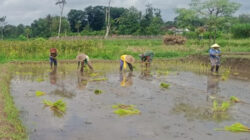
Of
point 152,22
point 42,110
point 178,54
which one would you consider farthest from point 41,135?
point 152,22

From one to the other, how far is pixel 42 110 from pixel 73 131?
172 centimetres

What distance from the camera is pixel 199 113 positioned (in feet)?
21.6

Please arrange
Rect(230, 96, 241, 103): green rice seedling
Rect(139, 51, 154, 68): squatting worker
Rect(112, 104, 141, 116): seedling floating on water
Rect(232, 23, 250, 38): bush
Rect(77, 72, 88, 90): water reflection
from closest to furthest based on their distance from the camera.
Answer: Rect(112, 104, 141, 116): seedling floating on water < Rect(230, 96, 241, 103): green rice seedling < Rect(77, 72, 88, 90): water reflection < Rect(139, 51, 154, 68): squatting worker < Rect(232, 23, 250, 38): bush

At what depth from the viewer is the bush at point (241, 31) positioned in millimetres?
31303

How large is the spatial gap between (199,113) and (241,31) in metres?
27.8

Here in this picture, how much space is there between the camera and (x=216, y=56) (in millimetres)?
13195

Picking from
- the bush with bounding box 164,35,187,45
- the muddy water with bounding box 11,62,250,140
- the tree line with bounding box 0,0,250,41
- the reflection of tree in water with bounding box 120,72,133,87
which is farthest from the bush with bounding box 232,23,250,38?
the reflection of tree in water with bounding box 120,72,133,87

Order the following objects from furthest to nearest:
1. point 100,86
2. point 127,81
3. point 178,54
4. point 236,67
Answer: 1. point 178,54
2. point 236,67
3. point 127,81
4. point 100,86

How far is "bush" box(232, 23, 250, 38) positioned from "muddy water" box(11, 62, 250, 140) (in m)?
21.9

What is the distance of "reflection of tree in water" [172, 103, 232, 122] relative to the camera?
620 cm

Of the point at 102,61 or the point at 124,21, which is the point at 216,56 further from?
the point at 124,21

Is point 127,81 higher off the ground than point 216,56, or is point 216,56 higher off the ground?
point 216,56

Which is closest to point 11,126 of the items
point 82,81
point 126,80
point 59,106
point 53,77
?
point 59,106

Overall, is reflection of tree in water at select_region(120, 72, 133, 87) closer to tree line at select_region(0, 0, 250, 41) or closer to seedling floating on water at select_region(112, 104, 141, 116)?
seedling floating on water at select_region(112, 104, 141, 116)
